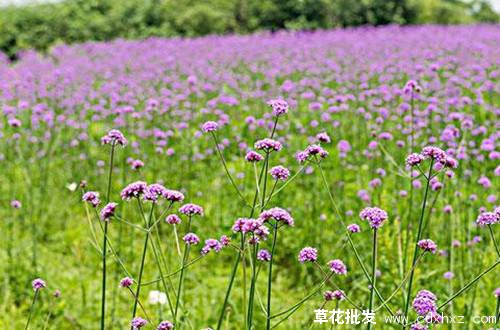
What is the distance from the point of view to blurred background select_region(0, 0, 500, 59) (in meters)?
16.2

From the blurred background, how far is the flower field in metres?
7.65

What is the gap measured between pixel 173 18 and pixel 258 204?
1528 cm

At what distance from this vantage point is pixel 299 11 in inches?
663

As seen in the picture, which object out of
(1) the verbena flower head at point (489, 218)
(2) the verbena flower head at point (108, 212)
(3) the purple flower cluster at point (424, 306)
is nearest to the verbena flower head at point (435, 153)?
(1) the verbena flower head at point (489, 218)

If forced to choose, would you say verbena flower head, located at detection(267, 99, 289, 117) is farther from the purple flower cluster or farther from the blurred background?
the blurred background

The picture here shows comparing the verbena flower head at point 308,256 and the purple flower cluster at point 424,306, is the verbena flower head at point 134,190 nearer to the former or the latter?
the verbena flower head at point 308,256

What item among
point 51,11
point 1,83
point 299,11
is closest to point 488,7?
point 299,11

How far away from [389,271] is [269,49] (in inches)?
308

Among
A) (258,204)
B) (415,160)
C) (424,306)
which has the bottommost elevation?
(424,306)

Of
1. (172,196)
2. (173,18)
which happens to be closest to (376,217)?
(172,196)

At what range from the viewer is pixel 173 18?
16.5 m

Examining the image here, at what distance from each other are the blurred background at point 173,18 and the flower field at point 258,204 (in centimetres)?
765

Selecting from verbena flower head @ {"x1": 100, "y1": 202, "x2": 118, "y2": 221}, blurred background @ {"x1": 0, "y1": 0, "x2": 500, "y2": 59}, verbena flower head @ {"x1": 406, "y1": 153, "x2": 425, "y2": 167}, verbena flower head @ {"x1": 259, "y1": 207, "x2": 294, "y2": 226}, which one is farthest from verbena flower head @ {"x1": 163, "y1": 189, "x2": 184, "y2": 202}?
blurred background @ {"x1": 0, "y1": 0, "x2": 500, "y2": 59}

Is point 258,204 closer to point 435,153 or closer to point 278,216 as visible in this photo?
point 278,216
